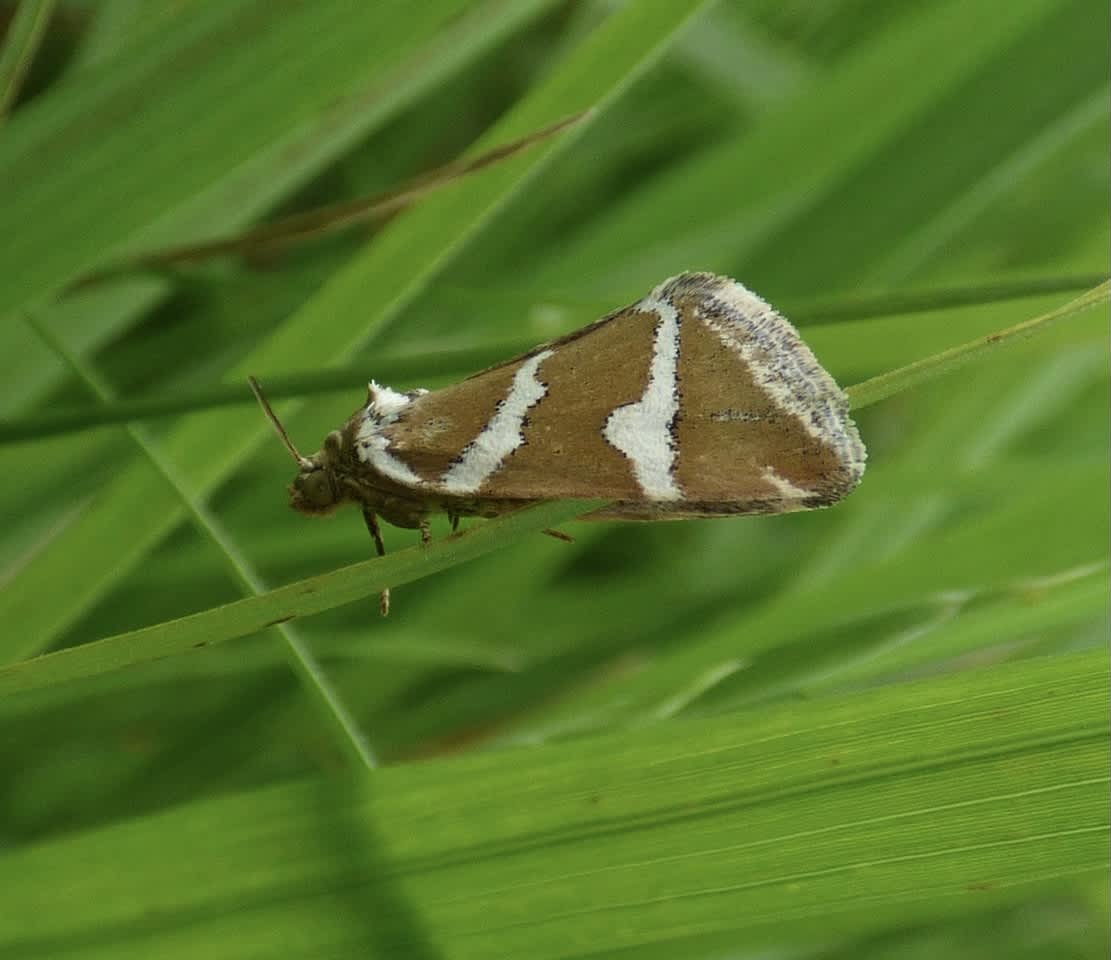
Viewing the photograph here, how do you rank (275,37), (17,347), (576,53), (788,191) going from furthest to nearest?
1. (788,191)
2. (17,347)
3. (576,53)
4. (275,37)

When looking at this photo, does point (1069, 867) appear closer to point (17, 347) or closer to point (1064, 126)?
point (1064, 126)

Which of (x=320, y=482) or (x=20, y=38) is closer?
(x=20, y=38)

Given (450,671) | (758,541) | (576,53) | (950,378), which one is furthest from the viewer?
(950,378)

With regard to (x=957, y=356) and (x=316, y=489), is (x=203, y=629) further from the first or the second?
(x=957, y=356)

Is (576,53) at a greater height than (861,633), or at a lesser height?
greater

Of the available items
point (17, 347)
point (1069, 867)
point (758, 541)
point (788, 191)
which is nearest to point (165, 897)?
point (1069, 867)

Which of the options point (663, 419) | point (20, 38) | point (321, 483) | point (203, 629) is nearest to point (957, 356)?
point (663, 419)
